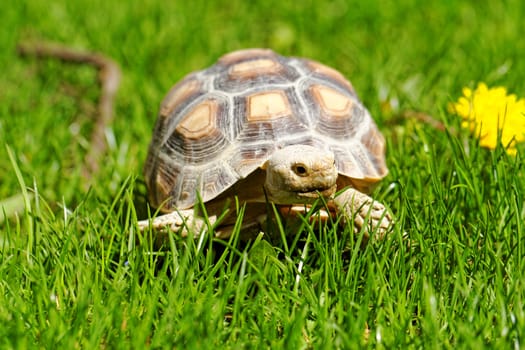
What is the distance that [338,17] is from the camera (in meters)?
5.24

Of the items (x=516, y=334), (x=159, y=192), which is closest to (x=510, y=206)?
(x=516, y=334)

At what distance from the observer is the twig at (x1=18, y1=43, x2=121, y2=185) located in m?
3.63

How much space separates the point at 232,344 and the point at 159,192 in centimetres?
95

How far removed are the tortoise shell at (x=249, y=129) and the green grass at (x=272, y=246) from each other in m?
0.17

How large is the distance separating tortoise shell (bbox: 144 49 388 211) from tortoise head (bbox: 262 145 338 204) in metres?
0.17

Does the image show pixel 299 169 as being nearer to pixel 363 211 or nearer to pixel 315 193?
pixel 315 193

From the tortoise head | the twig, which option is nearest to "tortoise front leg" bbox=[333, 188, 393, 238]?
the tortoise head

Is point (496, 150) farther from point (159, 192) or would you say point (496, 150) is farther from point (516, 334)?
point (159, 192)

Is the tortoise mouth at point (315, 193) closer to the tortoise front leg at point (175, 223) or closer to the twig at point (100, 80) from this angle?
the tortoise front leg at point (175, 223)

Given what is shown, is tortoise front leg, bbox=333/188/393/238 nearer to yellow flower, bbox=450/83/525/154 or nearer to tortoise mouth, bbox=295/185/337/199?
tortoise mouth, bbox=295/185/337/199

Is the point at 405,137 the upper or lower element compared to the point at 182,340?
upper

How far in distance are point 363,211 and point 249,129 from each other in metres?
0.53

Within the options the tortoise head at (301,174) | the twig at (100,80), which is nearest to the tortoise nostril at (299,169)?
the tortoise head at (301,174)

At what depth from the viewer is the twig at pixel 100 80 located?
3.63 meters
